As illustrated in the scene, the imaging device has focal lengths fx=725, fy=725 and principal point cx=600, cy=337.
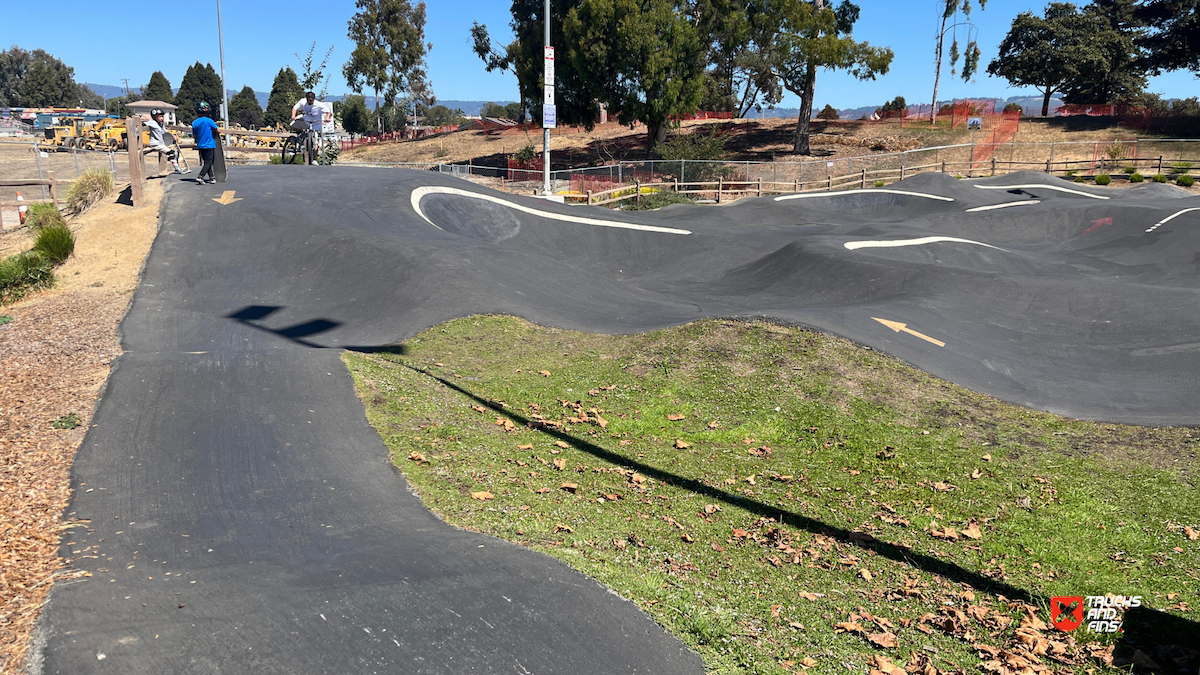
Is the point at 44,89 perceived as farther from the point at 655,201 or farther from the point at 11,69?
the point at 655,201

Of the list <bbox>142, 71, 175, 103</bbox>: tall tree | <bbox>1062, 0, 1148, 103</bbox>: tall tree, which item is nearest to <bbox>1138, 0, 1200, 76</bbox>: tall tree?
<bbox>1062, 0, 1148, 103</bbox>: tall tree

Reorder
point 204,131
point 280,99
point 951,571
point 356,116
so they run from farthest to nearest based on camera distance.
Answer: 1. point 280,99
2. point 356,116
3. point 204,131
4. point 951,571

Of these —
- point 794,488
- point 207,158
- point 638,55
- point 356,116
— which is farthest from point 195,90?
point 794,488

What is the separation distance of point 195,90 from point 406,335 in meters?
125

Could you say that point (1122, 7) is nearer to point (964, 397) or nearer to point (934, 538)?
point (964, 397)

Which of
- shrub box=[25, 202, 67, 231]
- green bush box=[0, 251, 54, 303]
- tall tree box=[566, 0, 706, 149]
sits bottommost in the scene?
green bush box=[0, 251, 54, 303]

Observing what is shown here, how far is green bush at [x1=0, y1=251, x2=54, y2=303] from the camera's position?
1398 cm

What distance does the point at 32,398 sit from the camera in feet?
27.1

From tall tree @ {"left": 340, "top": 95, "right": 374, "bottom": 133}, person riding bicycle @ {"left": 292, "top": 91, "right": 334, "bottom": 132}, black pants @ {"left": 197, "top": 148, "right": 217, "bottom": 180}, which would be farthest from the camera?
tall tree @ {"left": 340, "top": 95, "right": 374, "bottom": 133}

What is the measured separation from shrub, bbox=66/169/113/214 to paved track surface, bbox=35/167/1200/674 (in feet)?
7.61

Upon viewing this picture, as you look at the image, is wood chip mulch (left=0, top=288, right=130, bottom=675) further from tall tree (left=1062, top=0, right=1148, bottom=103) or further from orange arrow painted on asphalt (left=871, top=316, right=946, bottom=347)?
tall tree (left=1062, top=0, right=1148, bottom=103)

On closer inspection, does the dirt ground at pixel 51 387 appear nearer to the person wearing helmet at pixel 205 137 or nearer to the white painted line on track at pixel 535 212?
the person wearing helmet at pixel 205 137

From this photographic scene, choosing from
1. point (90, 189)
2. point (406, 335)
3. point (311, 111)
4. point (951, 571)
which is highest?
point (311, 111)

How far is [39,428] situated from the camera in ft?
24.7
